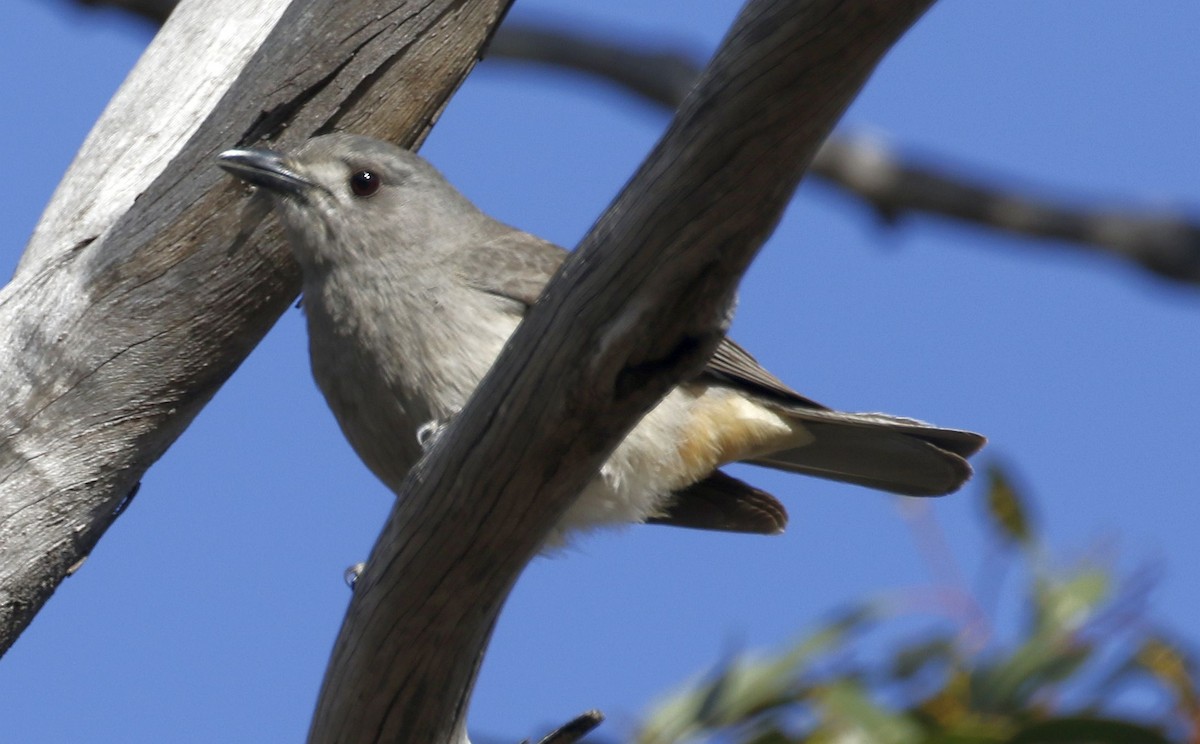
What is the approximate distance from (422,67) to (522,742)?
7.58 ft

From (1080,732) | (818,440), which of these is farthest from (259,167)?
(1080,732)

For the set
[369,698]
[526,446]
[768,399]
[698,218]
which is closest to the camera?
[698,218]

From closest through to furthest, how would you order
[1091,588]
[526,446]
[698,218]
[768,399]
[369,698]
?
[698,218], [526,446], [369,698], [1091,588], [768,399]

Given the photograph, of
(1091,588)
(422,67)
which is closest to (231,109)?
(422,67)

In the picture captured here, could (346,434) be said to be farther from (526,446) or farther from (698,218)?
(698,218)

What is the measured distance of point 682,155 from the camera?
3.02 m

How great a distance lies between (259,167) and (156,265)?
0.45 m

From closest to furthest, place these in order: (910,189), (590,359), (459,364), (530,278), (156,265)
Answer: (590,359), (459,364), (156,265), (530,278), (910,189)

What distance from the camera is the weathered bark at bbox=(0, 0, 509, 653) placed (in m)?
4.78

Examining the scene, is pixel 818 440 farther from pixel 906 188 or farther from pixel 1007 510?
pixel 906 188

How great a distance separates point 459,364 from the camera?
4770mm

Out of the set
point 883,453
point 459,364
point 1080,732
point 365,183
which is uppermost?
point 365,183

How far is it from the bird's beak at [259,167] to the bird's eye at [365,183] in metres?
0.33

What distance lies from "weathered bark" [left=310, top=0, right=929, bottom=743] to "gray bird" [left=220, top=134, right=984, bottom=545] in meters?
1.04
